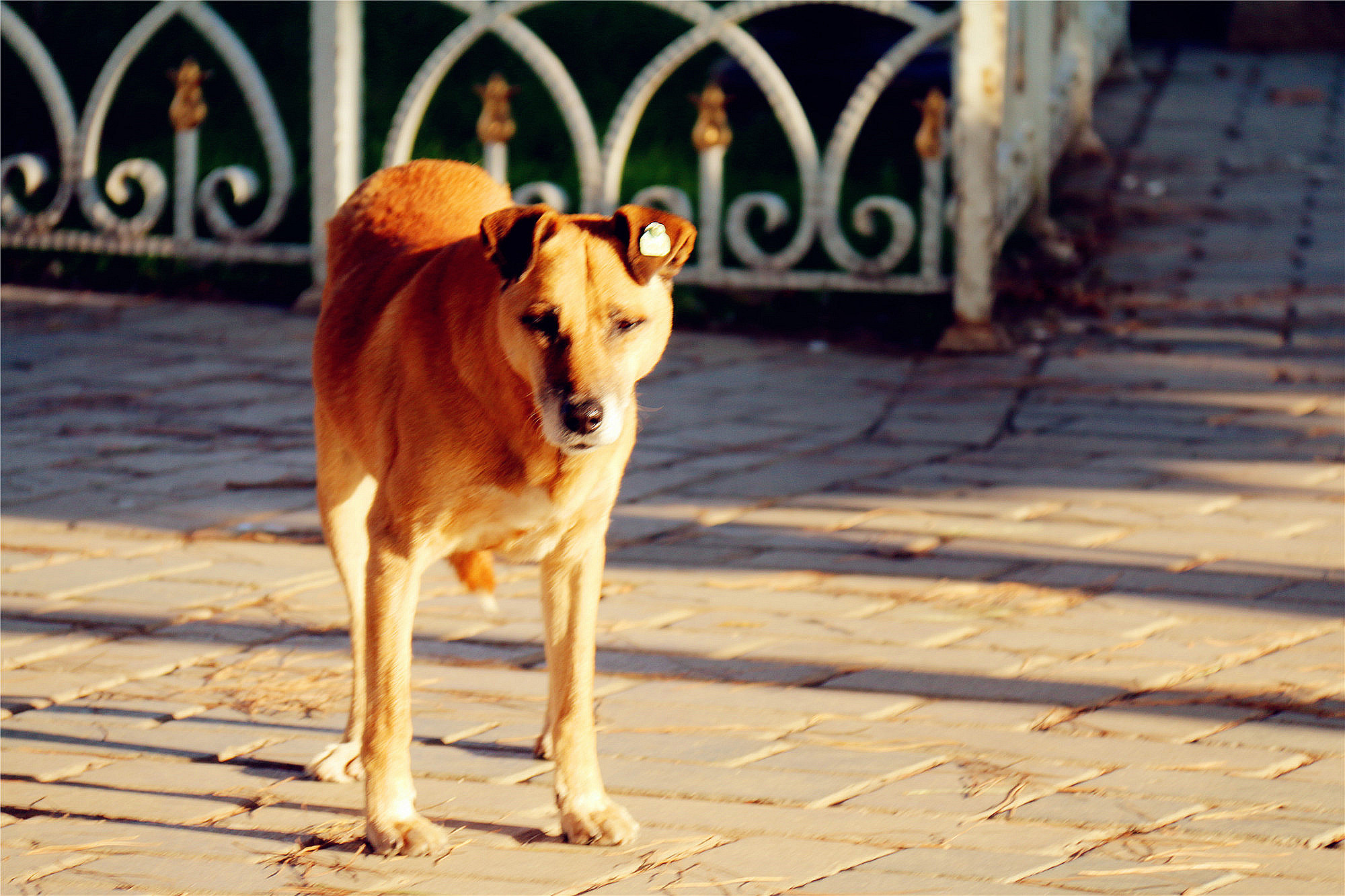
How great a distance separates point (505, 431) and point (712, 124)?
4615 mm

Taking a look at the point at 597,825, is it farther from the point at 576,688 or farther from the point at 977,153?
the point at 977,153

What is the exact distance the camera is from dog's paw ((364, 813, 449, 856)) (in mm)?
2912

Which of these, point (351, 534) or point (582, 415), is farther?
point (351, 534)

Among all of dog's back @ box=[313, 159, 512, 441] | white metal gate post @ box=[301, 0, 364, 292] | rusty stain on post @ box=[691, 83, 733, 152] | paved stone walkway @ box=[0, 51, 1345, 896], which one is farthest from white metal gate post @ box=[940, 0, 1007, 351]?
dog's back @ box=[313, 159, 512, 441]

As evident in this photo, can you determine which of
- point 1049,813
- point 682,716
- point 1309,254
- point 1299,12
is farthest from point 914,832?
point 1299,12

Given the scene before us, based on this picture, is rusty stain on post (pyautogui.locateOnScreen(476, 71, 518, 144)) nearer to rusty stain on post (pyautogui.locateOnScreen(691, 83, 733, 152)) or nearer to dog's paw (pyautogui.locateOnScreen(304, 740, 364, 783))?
rusty stain on post (pyautogui.locateOnScreen(691, 83, 733, 152))

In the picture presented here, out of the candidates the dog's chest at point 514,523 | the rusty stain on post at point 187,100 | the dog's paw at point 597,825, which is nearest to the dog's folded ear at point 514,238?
the dog's chest at point 514,523

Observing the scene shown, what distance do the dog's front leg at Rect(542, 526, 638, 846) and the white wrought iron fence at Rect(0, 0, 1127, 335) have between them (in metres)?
4.22

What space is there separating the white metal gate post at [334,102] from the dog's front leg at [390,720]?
4817 millimetres

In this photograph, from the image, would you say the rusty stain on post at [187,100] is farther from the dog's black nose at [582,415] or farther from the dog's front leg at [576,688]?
the dog's black nose at [582,415]

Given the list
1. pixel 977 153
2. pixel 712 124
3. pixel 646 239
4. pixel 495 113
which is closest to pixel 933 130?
pixel 977 153

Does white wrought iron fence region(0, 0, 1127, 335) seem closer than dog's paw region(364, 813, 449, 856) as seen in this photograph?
No

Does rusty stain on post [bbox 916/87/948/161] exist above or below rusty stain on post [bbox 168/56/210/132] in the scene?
above

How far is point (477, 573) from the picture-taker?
10.9 feet
